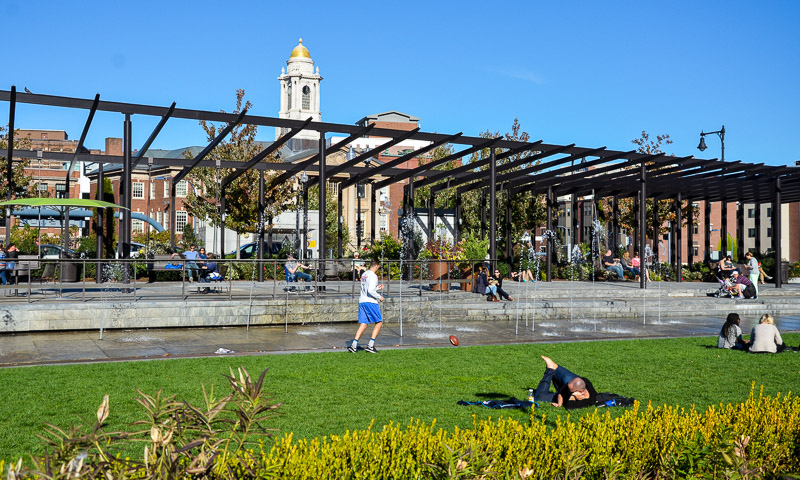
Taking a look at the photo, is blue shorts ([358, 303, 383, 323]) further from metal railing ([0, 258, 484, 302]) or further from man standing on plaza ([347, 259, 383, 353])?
metal railing ([0, 258, 484, 302])

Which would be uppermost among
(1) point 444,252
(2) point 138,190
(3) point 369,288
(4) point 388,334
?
(2) point 138,190

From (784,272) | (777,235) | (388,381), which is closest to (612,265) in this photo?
(777,235)

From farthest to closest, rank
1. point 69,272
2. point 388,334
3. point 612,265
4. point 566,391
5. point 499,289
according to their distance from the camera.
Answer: point 612,265
point 499,289
point 69,272
point 388,334
point 566,391

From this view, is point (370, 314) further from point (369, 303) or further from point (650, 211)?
point (650, 211)

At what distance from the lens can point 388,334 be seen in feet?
48.8

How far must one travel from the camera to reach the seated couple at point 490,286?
19469 mm

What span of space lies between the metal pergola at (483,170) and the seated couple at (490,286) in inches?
96.6

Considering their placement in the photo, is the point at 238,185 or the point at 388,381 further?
the point at 238,185

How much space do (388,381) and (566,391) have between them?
231cm

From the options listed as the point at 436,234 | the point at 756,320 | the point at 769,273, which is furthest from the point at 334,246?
the point at 756,320

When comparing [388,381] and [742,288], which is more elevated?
[742,288]

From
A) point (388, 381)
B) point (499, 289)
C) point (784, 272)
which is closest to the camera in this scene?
point (388, 381)

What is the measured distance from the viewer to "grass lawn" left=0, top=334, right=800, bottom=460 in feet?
22.9

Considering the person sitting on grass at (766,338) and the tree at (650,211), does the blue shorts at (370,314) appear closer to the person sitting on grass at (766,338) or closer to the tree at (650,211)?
the person sitting on grass at (766,338)
